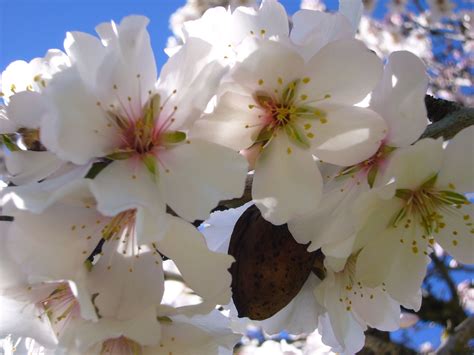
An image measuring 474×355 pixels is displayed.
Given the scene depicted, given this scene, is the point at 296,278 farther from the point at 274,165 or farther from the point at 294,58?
the point at 294,58

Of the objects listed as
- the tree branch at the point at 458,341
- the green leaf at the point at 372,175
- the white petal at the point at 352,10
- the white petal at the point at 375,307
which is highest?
the white petal at the point at 352,10

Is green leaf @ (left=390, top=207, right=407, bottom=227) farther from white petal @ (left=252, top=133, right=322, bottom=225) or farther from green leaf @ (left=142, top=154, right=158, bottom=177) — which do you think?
green leaf @ (left=142, top=154, right=158, bottom=177)

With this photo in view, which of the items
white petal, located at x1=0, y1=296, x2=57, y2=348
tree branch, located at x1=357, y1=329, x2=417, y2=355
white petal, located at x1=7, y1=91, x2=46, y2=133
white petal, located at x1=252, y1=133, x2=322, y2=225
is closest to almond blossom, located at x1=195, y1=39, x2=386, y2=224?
white petal, located at x1=252, y1=133, x2=322, y2=225

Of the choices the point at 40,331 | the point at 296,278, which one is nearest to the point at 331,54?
the point at 296,278

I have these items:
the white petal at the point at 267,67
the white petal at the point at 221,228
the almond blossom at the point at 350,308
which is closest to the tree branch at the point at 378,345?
the almond blossom at the point at 350,308

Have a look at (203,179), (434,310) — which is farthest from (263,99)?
(434,310)

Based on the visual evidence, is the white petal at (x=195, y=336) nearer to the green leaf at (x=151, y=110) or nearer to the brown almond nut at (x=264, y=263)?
the brown almond nut at (x=264, y=263)

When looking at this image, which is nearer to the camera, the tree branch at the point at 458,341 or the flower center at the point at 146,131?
the flower center at the point at 146,131
